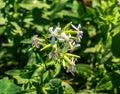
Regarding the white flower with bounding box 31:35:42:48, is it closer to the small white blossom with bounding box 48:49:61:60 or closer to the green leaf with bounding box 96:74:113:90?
the small white blossom with bounding box 48:49:61:60

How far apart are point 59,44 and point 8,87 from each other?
42cm

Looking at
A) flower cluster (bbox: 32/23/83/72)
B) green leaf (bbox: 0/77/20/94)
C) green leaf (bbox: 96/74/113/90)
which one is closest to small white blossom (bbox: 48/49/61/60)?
flower cluster (bbox: 32/23/83/72)

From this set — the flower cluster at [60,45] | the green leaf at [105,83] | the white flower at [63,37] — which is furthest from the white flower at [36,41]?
the green leaf at [105,83]

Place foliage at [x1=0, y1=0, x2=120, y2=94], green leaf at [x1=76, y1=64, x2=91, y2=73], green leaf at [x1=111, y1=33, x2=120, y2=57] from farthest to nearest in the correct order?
green leaf at [x1=76, y1=64, x2=91, y2=73] < green leaf at [x1=111, y1=33, x2=120, y2=57] < foliage at [x1=0, y1=0, x2=120, y2=94]

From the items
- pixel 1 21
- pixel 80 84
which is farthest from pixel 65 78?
pixel 1 21

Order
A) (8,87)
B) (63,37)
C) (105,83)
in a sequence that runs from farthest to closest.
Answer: (105,83) → (8,87) → (63,37)

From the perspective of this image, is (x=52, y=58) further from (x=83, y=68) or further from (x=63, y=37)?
(x=83, y=68)

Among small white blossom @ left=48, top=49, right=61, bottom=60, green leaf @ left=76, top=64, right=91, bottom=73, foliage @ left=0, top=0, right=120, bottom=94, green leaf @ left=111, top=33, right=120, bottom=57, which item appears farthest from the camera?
green leaf @ left=76, top=64, right=91, bottom=73

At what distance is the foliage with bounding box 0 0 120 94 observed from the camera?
7.07 ft

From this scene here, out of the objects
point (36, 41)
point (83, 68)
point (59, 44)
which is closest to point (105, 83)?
point (83, 68)

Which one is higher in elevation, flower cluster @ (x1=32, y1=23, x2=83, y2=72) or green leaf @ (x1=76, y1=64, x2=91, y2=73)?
flower cluster @ (x1=32, y1=23, x2=83, y2=72)

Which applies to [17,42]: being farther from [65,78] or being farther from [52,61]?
[52,61]

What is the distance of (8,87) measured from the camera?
218 centimetres

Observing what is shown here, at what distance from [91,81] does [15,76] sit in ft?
1.90
